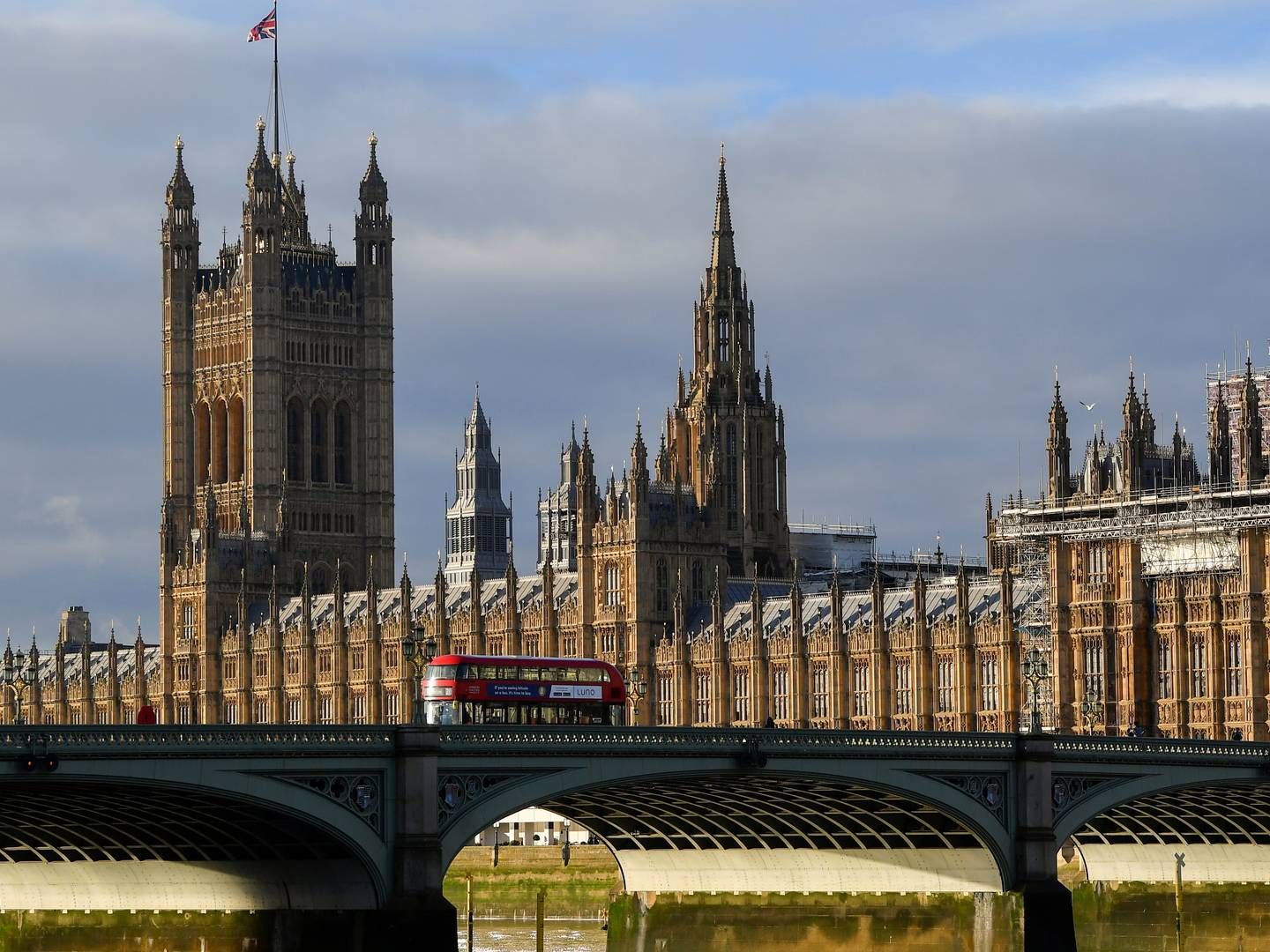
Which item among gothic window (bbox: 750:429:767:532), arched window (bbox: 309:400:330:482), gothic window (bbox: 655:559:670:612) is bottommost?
gothic window (bbox: 655:559:670:612)

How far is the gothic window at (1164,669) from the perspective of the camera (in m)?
123

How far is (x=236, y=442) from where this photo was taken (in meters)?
195

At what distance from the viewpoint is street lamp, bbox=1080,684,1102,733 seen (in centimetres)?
11844

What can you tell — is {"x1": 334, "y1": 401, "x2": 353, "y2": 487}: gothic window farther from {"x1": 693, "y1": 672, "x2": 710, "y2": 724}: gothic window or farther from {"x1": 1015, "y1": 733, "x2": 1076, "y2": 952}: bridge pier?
{"x1": 1015, "y1": 733, "x2": 1076, "y2": 952}: bridge pier

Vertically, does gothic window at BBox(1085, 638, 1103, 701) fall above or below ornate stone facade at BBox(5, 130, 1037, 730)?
below

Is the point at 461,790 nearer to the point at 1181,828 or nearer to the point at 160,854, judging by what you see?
the point at 160,854

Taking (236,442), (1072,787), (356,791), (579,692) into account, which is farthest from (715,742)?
(236,442)

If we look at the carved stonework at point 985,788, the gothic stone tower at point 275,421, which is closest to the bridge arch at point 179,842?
the carved stonework at point 985,788

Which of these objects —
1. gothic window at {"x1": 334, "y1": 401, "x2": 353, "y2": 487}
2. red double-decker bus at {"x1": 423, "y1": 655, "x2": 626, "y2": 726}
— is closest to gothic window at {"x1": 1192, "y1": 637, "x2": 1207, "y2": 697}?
red double-decker bus at {"x1": 423, "y1": 655, "x2": 626, "y2": 726}

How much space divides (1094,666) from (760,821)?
1600 inches

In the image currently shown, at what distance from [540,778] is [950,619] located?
209 feet

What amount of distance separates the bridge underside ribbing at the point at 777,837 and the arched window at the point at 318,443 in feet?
343

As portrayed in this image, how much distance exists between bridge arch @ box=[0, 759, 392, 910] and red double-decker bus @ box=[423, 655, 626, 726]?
13.2 m

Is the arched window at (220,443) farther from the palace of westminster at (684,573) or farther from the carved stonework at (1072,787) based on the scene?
the carved stonework at (1072,787)
